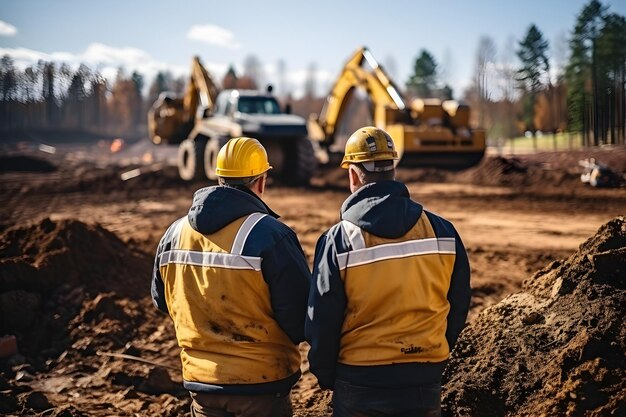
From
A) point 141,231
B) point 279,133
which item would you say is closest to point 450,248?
point 141,231

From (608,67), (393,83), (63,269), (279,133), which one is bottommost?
(63,269)

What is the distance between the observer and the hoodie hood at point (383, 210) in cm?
257

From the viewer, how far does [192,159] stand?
1800 cm

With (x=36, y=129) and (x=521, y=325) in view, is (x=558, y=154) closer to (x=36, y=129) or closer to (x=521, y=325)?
(x=521, y=325)

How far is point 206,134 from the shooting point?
17781 millimetres

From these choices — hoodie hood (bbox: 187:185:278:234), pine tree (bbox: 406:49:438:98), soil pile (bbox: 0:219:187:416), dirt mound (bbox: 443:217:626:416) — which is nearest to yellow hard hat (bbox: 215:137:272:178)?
hoodie hood (bbox: 187:185:278:234)

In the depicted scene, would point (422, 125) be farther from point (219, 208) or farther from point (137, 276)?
point (219, 208)

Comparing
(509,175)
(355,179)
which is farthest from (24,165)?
(355,179)

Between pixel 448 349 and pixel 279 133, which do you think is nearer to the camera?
pixel 448 349

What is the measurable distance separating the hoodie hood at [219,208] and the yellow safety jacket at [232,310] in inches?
1.3

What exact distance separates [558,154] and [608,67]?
8721 millimetres

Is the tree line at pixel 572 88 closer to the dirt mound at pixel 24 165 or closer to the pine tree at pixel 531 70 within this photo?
the pine tree at pixel 531 70

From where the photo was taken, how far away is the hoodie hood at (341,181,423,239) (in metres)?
2.57

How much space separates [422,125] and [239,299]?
585 inches
